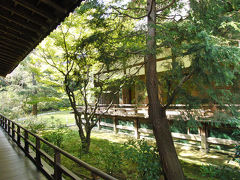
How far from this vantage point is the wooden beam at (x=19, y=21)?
2633 millimetres

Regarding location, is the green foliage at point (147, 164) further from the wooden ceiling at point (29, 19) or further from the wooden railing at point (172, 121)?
the wooden ceiling at point (29, 19)

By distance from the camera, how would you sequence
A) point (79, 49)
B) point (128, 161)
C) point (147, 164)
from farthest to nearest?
point (128, 161) → point (79, 49) → point (147, 164)

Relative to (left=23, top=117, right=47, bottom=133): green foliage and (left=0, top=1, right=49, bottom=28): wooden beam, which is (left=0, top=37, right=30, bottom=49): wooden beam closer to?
(left=0, top=1, right=49, bottom=28): wooden beam

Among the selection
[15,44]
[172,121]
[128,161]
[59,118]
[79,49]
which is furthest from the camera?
[59,118]

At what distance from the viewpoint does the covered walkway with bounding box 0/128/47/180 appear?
148 inches

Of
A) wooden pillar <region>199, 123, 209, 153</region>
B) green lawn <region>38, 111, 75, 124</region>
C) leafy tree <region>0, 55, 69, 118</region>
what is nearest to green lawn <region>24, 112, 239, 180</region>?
wooden pillar <region>199, 123, 209, 153</region>

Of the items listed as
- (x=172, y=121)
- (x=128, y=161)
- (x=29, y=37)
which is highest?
(x=29, y=37)

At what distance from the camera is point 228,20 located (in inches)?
182

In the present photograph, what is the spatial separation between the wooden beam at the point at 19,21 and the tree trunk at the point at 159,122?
3.15 metres

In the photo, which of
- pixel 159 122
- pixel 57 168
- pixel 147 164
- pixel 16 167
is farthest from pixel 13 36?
pixel 147 164

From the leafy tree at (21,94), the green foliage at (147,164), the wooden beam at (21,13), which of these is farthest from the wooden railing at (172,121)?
the leafy tree at (21,94)

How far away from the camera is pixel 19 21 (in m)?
2.77

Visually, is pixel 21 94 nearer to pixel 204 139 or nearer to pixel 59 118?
pixel 59 118

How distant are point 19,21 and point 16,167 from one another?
3.73 metres
